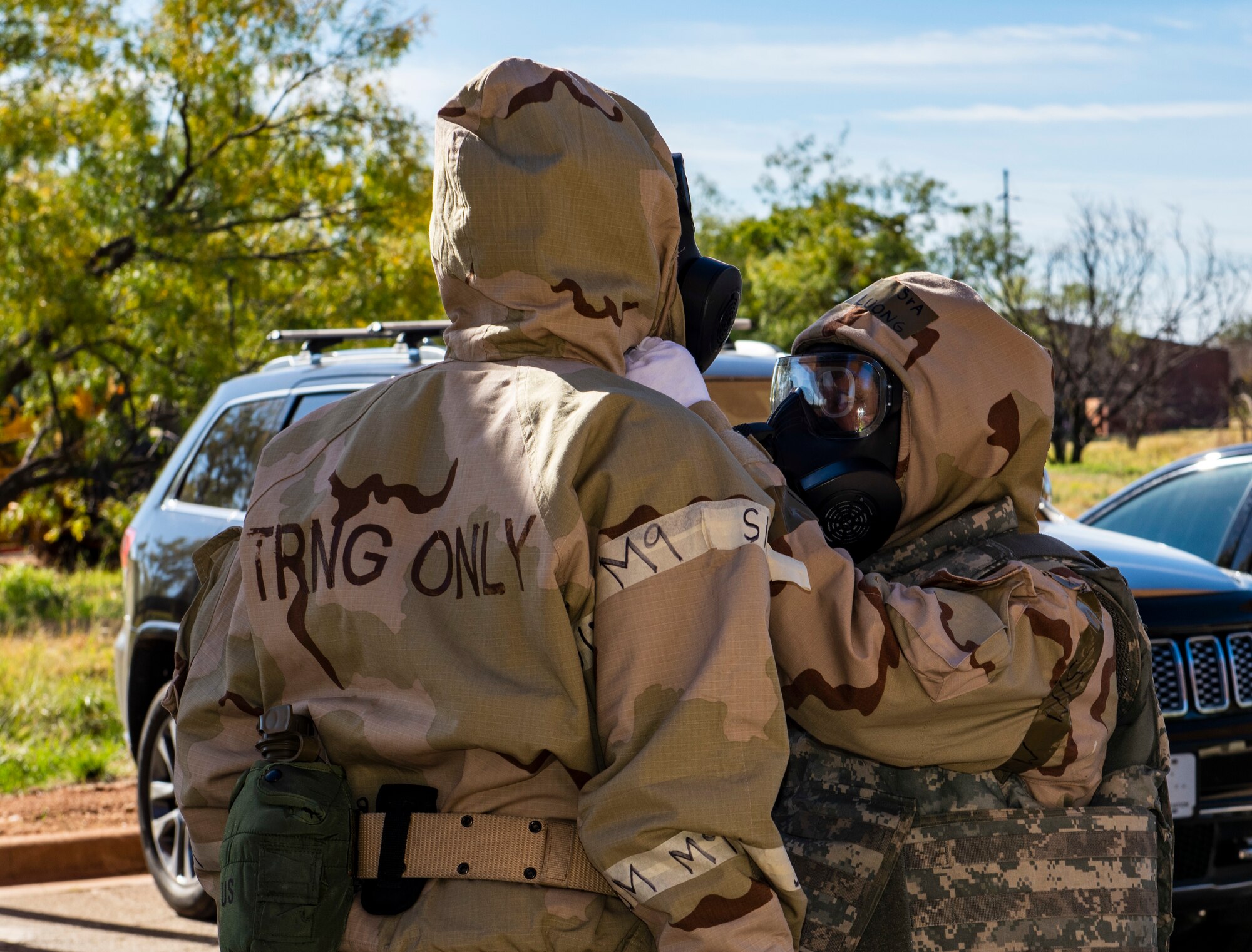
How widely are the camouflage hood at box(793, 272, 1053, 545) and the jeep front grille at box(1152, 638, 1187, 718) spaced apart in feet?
7.03

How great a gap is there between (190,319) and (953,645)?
35.4ft

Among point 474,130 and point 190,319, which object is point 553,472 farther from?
point 190,319

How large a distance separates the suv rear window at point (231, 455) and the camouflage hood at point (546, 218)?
3.31 meters

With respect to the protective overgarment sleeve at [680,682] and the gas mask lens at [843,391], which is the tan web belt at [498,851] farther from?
the gas mask lens at [843,391]

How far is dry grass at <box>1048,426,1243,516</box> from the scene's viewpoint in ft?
62.1

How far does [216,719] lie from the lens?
1.92 metres

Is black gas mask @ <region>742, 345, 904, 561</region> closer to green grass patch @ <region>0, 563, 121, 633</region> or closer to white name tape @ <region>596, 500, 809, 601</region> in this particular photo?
white name tape @ <region>596, 500, 809, 601</region>

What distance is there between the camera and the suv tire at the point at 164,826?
4.93 m

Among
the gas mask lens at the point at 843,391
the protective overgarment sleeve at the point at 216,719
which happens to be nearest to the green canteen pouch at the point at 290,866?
the protective overgarment sleeve at the point at 216,719

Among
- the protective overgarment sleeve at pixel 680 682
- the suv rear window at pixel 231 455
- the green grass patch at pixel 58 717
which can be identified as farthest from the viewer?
the green grass patch at pixel 58 717

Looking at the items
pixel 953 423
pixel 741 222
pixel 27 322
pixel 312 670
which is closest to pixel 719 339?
pixel 953 423

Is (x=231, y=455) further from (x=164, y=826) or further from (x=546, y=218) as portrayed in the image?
(x=546, y=218)

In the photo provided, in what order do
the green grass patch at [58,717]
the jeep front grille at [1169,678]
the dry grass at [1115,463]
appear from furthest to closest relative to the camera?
the dry grass at [1115,463]
the green grass patch at [58,717]
the jeep front grille at [1169,678]

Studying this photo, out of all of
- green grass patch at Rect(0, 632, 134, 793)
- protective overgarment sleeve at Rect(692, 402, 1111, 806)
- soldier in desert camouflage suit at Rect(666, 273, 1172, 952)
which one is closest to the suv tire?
green grass patch at Rect(0, 632, 134, 793)
